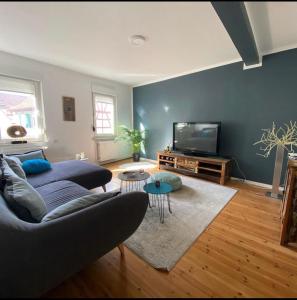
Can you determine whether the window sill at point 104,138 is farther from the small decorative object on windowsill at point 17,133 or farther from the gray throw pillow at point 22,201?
the gray throw pillow at point 22,201

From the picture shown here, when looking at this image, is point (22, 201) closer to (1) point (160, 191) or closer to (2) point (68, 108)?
(1) point (160, 191)

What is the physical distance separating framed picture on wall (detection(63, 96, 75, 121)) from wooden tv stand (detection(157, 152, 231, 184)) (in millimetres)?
2283

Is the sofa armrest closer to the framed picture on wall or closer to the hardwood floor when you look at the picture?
the hardwood floor

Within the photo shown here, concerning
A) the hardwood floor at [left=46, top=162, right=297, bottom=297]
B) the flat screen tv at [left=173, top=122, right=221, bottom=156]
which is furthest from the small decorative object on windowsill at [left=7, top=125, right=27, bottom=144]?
the flat screen tv at [left=173, top=122, right=221, bottom=156]

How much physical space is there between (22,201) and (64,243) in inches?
18.0

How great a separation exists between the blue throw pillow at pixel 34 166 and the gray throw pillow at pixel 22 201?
1265mm

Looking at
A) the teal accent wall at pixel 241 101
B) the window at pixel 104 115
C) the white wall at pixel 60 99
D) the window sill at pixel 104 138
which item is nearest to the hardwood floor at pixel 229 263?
the teal accent wall at pixel 241 101

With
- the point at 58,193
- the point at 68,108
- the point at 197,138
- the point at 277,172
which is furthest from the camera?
the point at 68,108

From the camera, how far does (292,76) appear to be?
263cm

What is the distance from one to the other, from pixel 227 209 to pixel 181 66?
2850 millimetres

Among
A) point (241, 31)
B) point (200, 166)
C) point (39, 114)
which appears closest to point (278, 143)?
point (200, 166)

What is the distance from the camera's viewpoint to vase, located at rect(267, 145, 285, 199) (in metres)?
2.46

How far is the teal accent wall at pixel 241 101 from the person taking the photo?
8.94 ft

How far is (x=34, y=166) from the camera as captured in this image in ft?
7.76
